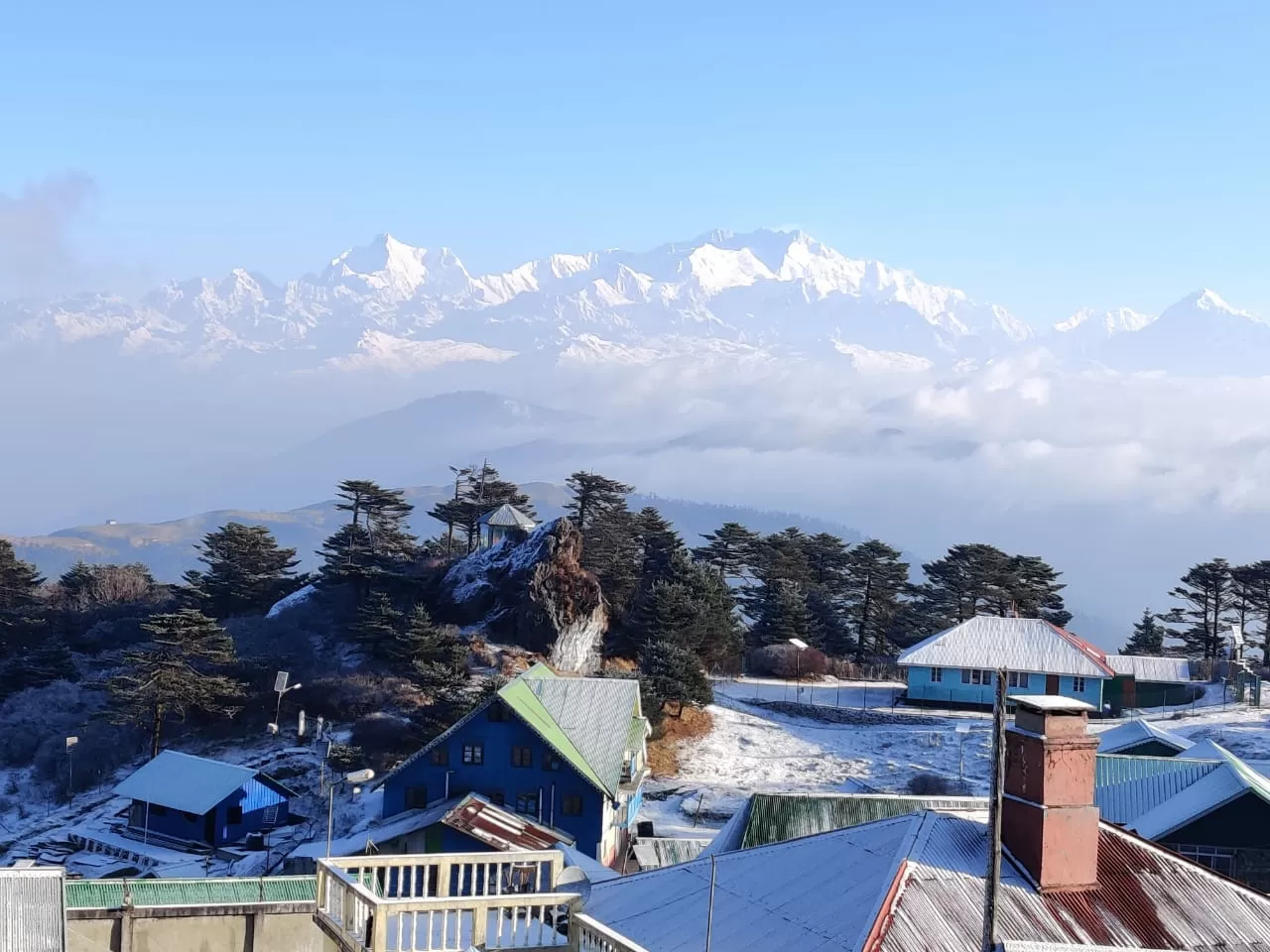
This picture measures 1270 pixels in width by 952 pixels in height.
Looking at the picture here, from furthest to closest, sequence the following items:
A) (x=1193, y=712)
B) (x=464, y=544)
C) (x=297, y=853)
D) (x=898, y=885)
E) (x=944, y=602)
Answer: (x=464, y=544), (x=944, y=602), (x=1193, y=712), (x=297, y=853), (x=898, y=885)

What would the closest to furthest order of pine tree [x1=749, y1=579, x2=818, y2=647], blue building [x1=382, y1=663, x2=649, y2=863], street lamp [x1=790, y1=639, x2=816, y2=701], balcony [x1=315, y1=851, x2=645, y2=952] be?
1. balcony [x1=315, y1=851, x2=645, y2=952]
2. blue building [x1=382, y1=663, x2=649, y2=863]
3. street lamp [x1=790, y1=639, x2=816, y2=701]
4. pine tree [x1=749, y1=579, x2=818, y2=647]

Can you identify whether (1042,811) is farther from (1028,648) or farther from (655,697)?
(1028,648)

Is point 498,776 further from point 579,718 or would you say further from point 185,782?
point 185,782

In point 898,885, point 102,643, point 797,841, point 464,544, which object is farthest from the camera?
point 464,544

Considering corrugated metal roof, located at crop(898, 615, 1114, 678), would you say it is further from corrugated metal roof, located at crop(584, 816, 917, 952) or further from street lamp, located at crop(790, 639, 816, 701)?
corrugated metal roof, located at crop(584, 816, 917, 952)

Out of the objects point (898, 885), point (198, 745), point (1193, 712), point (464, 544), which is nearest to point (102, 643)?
point (198, 745)

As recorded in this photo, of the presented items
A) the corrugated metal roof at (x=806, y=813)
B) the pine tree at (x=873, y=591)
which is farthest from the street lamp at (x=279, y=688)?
the pine tree at (x=873, y=591)

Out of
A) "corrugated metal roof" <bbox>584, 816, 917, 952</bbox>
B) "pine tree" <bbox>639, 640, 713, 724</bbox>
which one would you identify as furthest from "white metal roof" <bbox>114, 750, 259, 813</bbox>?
"corrugated metal roof" <bbox>584, 816, 917, 952</bbox>
